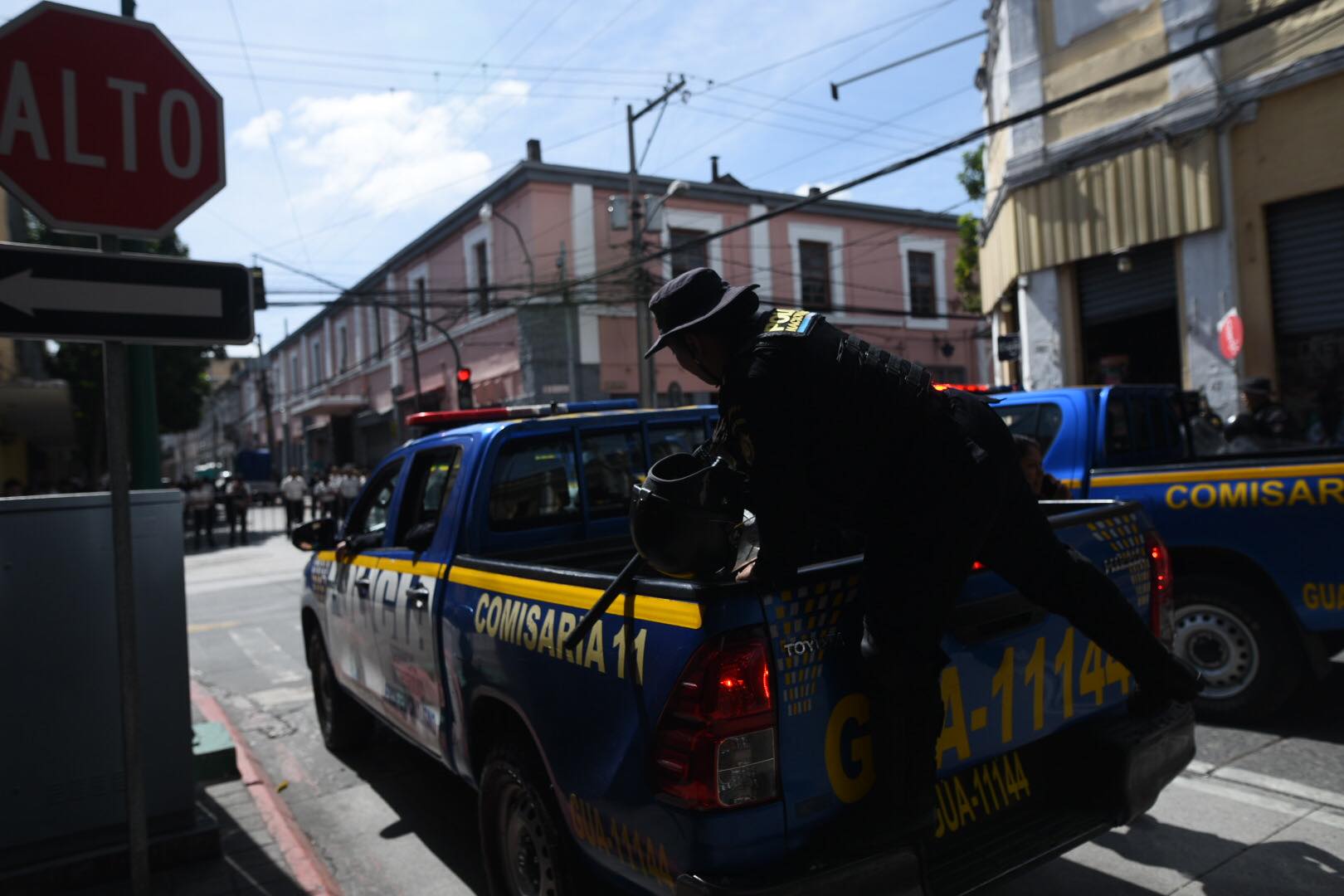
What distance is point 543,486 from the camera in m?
4.19

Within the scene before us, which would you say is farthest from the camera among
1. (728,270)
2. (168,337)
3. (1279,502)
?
(728,270)

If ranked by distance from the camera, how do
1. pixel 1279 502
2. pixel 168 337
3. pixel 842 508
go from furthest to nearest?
pixel 1279 502 < pixel 168 337 < pixel 842 508

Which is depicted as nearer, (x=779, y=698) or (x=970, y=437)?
(x=779, y=698)

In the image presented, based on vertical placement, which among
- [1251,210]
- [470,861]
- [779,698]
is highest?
[1251,210]

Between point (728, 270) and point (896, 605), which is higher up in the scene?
point (728, 270)

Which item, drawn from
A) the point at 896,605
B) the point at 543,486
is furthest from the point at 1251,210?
the point at 896,605

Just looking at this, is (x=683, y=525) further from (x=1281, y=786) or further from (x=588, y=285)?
(x=588, y=285)

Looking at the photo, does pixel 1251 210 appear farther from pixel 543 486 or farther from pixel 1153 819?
pixel 543 486

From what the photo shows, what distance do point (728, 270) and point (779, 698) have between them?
2527 cm

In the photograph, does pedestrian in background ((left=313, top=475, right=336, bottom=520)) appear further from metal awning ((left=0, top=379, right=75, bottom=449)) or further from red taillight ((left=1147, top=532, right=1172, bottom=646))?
red taillight ((left=1147, top=532, right=1172, bottom=646))

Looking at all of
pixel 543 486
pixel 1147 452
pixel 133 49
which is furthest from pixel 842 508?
pixel 1147 452

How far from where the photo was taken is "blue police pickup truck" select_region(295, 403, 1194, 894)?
7.25 feet

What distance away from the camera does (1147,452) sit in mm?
6066

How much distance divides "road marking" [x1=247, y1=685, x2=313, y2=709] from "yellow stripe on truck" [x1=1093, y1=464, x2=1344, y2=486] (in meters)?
5.93
